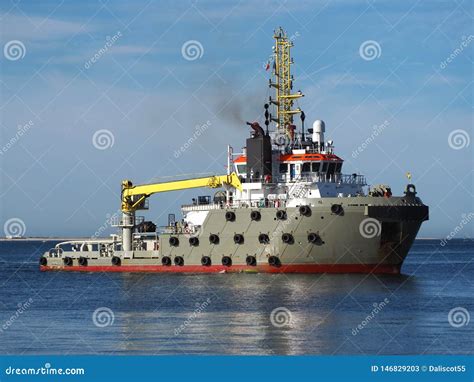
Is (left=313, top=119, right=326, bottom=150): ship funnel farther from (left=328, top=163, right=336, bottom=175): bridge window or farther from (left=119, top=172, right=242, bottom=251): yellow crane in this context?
(left=119, top=172, right=242, bottom=251): yellow crane

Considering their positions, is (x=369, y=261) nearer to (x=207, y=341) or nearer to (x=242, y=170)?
(x=242, y=170)

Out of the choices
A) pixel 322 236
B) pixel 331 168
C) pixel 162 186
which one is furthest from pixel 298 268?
pixel 162 186

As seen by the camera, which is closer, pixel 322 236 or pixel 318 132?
pixel 322 236

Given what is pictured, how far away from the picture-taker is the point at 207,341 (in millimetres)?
33844

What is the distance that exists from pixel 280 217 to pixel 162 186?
1203 cm

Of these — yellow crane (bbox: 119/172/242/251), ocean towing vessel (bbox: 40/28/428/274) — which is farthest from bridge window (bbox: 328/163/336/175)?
yellow crane (bbox: 119/172/242/251)

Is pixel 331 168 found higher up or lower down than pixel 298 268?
higher up

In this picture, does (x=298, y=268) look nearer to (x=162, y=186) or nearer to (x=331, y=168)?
(x=331, y=168)

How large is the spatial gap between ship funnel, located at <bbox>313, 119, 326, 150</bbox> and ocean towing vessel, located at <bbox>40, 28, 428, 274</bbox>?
0.06 m

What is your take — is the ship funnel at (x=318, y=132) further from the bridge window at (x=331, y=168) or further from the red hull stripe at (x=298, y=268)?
the red hull stripe at (x=298, y=268)

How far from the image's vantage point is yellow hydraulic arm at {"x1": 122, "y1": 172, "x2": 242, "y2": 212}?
59344mm

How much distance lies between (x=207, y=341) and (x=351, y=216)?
20714 mm

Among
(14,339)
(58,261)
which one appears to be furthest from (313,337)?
(58,261)

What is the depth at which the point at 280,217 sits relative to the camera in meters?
54.3
